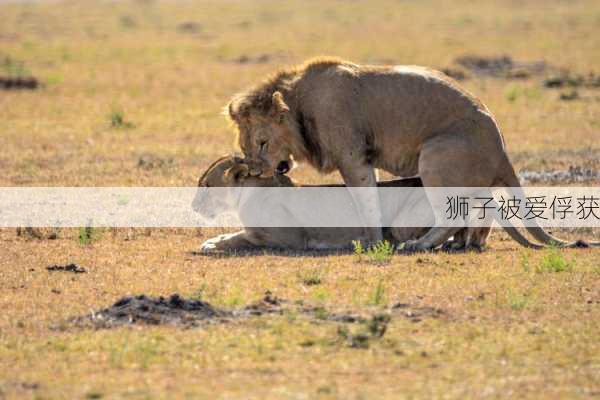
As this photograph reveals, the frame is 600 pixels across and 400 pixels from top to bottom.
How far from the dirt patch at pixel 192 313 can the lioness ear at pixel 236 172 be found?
3.06 meters

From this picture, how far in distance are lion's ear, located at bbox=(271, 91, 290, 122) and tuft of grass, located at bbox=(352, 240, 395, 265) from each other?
1541mm

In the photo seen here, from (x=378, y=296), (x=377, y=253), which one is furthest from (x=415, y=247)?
(x=378, y=296)

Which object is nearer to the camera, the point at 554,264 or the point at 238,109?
the point at 554,264

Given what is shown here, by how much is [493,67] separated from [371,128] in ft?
70.1

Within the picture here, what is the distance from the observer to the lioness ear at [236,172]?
12391 mm

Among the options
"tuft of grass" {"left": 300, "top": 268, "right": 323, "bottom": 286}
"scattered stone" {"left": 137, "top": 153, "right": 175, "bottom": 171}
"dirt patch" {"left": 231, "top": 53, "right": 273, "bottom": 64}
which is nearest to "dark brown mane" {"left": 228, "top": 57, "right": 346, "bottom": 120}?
"tuft of grass" {"left": 300, "top": 268, "right": 323, "bottom": 286}

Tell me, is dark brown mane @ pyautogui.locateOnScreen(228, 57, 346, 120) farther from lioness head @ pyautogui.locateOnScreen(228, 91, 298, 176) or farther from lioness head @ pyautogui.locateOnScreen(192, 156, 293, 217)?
lioness head @ pyautogui.locateOnScreen(192, 156, 293, 217)

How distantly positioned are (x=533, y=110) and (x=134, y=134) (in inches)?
323

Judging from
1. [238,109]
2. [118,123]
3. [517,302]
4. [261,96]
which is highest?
[261,96]

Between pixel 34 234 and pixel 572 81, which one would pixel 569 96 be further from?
pixel 34 234

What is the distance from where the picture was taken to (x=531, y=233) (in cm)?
1198

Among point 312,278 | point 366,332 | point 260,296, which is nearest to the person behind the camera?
point 366,332

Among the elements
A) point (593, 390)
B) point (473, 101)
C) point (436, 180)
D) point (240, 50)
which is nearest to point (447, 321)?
point (593, 390)

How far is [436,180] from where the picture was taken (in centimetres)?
1177
